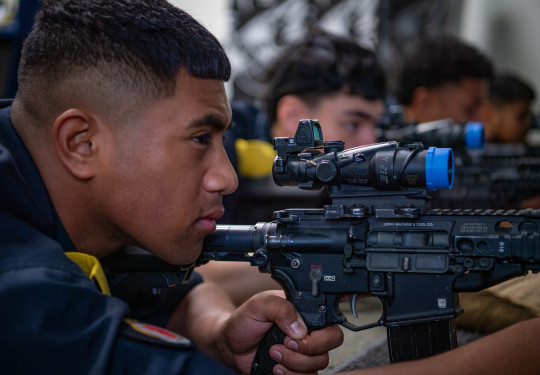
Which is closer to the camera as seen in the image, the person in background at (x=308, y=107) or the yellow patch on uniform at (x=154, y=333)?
Result: the yellow patch on uniform at (x=154, y=333)

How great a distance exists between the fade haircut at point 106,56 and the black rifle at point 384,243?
30 centimetres

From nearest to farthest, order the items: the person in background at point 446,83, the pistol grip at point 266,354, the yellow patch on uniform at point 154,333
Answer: the yellow patch on uniform at point 154,333, the pistol grip at point 266,354, the person in background at point 446,83

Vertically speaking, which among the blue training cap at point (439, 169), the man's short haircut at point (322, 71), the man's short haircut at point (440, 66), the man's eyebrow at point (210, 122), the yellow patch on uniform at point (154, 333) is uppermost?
the man's short haircut at point (440, 66)

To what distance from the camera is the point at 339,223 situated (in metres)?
1.21

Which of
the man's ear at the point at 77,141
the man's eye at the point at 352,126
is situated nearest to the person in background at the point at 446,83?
the man's eye at the point at 352,126

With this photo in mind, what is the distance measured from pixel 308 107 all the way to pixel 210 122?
4.88ft

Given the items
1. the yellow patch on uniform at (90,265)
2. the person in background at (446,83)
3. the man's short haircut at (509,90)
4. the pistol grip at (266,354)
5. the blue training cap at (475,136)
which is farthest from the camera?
the man's short haircut at (509,90)

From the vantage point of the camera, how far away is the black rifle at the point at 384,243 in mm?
1069

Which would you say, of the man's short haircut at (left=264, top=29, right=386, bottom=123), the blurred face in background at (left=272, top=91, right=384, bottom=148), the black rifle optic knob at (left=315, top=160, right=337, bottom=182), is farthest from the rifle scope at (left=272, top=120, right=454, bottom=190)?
the man's short haircut at (left=264, top=29, right=386, bottom=123)

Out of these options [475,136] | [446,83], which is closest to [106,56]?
[475,136]

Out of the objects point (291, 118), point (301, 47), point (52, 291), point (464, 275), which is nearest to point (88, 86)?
point (52, 291)

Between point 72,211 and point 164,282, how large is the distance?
1.00ft

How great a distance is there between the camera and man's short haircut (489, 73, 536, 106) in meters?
4.50

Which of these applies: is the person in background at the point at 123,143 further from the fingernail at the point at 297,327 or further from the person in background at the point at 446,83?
the person in background at the point at 446,83
